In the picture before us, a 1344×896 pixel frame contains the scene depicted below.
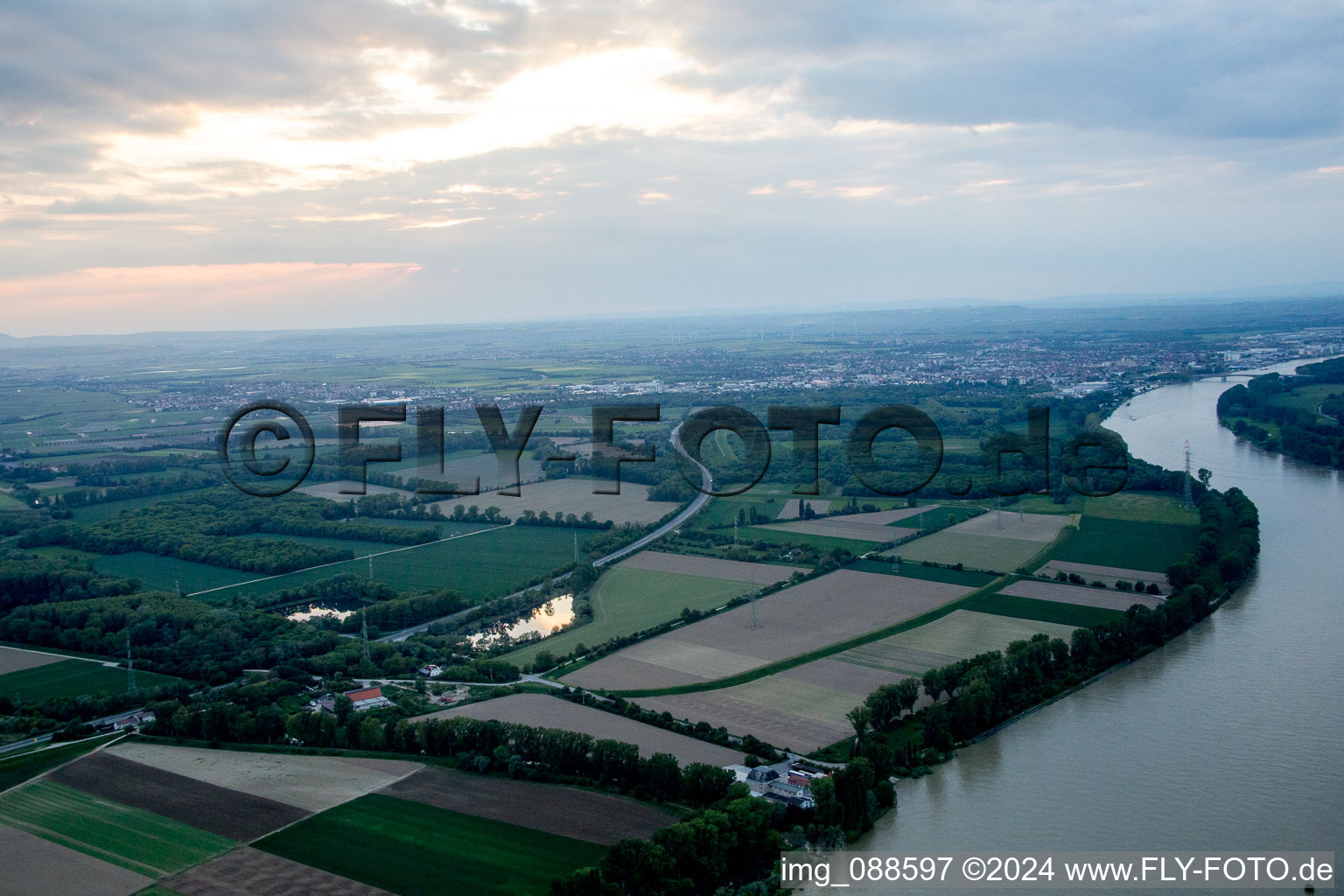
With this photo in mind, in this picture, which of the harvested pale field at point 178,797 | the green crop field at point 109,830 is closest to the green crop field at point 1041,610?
the harvested pale field at point 178,797

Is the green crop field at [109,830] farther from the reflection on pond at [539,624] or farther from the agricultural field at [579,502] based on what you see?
the agricultural field at [579,502]

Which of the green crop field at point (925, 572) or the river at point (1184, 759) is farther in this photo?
the green crop field at point (925, 572)

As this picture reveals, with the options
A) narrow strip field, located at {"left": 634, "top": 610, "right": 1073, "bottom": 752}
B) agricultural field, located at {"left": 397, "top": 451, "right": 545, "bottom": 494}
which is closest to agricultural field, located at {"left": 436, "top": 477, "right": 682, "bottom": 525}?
agricultural field, located at {"left": 397, "top": 451, "right": 545, "bottom": 494}

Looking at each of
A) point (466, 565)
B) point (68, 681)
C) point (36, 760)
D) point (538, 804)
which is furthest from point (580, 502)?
point (538, 804)

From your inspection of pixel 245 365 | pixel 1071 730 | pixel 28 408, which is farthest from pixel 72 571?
pixel 245 365

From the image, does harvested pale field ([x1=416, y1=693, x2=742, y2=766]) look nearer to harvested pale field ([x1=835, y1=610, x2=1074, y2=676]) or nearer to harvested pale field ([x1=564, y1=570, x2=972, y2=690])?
harvested pale field ([x1=564, y1=570, x2=972, y2=690])

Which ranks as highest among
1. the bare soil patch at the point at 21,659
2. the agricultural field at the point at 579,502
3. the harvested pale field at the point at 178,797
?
the agricultural field at the point at 579,502
